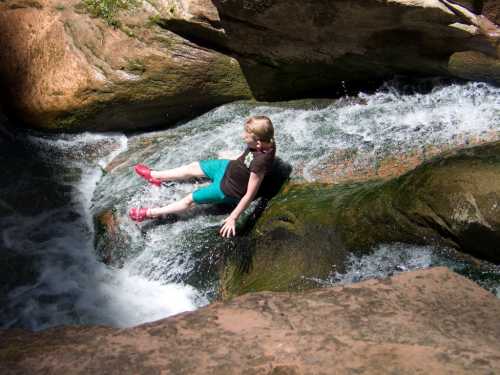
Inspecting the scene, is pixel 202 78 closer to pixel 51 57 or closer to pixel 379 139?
pixel 51 57

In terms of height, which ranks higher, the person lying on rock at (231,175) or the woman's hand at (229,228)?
the person lying on rock at (231,175)

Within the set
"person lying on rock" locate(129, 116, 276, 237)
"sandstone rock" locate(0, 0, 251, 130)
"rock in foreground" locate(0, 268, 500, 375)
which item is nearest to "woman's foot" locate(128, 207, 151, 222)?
"person lying on rock" locate(129, 116, 276, 237)

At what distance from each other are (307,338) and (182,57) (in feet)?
11.8

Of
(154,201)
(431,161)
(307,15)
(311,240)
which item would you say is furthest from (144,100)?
(431,161)

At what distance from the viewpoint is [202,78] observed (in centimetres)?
525

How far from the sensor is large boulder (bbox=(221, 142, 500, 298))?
2.89 metres

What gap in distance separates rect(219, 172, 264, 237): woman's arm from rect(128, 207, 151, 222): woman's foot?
682 mm

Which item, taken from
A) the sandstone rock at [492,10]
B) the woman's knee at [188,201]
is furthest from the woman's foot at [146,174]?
the sandstone rock at [492,10]

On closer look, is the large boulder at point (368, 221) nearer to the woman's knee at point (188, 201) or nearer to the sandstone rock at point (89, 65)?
the woman's knee at point (188, 201)

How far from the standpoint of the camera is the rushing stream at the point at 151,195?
12.6ft

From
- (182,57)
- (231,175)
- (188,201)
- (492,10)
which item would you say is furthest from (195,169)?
(492,10)

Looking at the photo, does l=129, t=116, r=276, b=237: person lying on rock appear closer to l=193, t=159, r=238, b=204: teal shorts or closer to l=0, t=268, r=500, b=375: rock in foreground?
l=193, t=159, r=238, b=204: teal shorts

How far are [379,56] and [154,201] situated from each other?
2278 millimetres

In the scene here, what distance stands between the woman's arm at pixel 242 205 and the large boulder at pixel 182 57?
5.12 ft
